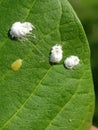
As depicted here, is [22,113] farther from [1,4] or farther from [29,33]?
[1,4]

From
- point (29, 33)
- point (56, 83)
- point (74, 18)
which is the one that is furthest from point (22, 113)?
point (74, 18)

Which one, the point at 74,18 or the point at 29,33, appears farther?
the point at 29,33

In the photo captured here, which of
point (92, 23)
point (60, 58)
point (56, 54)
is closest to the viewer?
point (56, 54)

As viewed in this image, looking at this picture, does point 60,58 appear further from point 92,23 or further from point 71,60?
→ point 92,23

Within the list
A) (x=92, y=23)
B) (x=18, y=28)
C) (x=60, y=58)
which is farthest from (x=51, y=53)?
(x=92, y=23)

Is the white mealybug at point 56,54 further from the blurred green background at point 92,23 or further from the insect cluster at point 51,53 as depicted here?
the blurred green background at point 92,23
